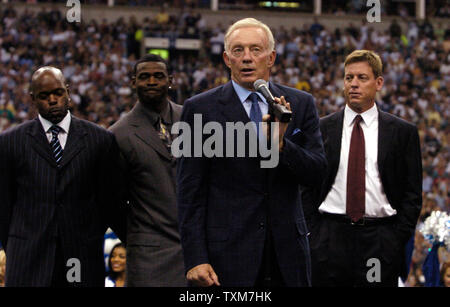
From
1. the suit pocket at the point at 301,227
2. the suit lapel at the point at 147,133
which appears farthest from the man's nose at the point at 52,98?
the suit pocket at the point at 301,227

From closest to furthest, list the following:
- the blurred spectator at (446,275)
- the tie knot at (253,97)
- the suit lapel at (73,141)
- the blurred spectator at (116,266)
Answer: the tie knot at (253,97), the suit lapel at (73,141), the blurred spectator at (116,266), the blurred spectator at (446,275)

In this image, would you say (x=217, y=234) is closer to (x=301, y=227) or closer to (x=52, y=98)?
(x=301, y=227)

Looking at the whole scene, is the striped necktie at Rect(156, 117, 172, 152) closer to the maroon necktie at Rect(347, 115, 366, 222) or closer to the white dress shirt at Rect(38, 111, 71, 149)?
the white dress shirt at Rect(38, 111, 71, 149)

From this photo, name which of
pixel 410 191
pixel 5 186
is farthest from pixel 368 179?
pixel 5 186

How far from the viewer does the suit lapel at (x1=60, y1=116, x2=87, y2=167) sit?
3889mm

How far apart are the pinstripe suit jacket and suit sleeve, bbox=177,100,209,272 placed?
2.46 ft

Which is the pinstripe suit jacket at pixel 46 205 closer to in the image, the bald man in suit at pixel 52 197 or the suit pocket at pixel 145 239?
the bald man in suit at pixel 52 197

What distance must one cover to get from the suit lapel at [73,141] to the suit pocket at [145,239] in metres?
0.73

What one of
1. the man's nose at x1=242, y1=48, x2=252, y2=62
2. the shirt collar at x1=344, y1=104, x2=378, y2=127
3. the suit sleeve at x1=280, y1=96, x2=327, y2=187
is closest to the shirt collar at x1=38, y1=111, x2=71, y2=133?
Answer: the man's nose at x1=242, y1=48, x2=252, y2=62

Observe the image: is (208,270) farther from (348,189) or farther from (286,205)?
(348,189)

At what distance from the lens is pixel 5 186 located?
3.84 metres

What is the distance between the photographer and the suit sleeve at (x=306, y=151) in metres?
3.13

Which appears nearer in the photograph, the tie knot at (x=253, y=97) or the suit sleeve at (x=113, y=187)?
the tie knot at (x=253, y=97)
